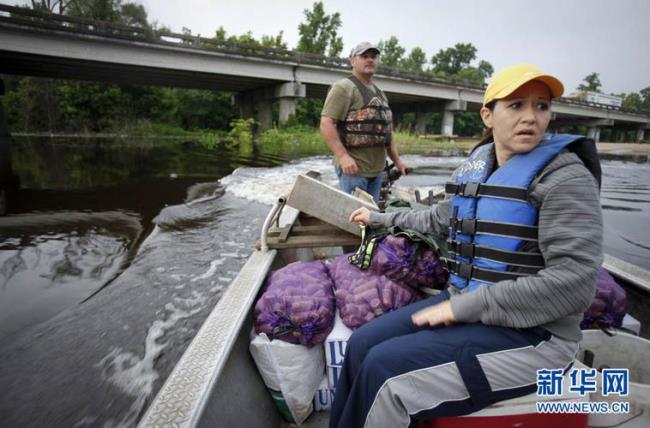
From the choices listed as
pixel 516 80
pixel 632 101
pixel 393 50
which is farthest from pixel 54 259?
pixel 632 101

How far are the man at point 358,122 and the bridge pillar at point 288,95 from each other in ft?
80.4

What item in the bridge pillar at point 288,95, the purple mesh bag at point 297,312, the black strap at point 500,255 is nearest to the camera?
the black strap at point 500,255

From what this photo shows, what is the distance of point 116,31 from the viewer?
65.2ft

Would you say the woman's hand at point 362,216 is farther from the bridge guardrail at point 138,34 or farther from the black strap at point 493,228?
the bridge guardrail at point 138,34

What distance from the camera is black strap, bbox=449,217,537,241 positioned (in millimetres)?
1340

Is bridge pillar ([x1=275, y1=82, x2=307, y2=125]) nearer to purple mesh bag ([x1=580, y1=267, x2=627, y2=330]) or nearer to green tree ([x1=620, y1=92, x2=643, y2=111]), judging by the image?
purple mesh bag ([x1=580, y1=267, x2=627, y2=330])

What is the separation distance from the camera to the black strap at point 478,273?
4.50ft

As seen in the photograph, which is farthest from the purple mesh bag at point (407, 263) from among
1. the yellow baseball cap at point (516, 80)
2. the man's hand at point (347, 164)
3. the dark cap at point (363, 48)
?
the dark cap at point (363, 48)

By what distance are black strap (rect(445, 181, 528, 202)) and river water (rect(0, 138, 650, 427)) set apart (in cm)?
176

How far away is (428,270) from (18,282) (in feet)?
14.3

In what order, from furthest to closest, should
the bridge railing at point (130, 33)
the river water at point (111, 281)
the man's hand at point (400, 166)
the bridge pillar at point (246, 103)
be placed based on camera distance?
the bridge pillar at point (246, 103) < the bridge railing at point (130, 33) < the man's hand at point (400, 166) < the river water at point (111, 281)

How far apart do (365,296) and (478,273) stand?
67 centimetres

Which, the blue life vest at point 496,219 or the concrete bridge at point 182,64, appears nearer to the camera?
the blue life vest at point 496,219

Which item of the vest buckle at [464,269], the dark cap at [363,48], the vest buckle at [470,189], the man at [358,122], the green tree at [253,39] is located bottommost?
the vest buckle at [464,269]
